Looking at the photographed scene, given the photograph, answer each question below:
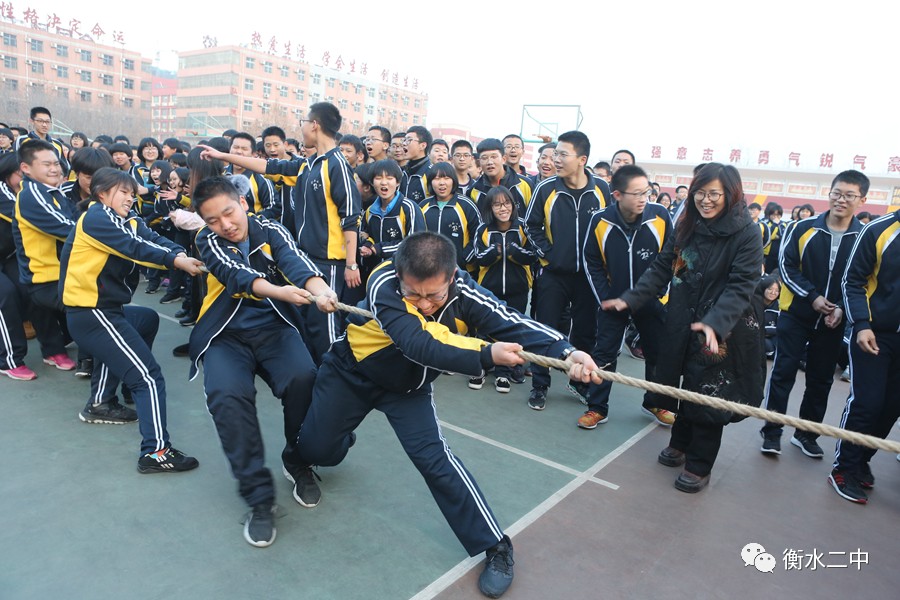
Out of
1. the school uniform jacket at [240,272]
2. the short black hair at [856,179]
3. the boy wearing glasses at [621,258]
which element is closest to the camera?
the school uniform jacket at [240,272]

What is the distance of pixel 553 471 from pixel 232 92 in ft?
184

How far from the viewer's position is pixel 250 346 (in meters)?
2.71

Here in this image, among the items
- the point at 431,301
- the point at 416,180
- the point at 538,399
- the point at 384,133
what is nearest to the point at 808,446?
the point at 538,399

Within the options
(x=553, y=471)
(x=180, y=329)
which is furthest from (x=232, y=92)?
(x=553, y=471)

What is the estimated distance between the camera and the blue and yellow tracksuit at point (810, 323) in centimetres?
357

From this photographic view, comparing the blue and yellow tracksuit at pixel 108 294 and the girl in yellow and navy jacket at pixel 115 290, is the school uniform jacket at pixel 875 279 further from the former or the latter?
the blue and yellow tracksuit at pixel 108 294

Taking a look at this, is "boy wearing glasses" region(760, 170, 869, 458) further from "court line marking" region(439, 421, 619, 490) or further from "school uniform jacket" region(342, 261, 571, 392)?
"school uniform jacket" region(342, 261, 571, 392)

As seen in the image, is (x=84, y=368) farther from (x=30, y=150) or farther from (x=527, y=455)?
(x=527, y=455)

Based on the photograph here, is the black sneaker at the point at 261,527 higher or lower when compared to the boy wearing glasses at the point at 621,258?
lower

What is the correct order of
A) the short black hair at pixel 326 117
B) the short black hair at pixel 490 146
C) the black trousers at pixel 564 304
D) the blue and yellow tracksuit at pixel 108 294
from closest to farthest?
1. the blue and yellow tracksuit at pixel 108 294
2. the short black hair at pixel 326 117
3. the black trousers at pixel 564 304
4. the short black hair at pixel 490 146

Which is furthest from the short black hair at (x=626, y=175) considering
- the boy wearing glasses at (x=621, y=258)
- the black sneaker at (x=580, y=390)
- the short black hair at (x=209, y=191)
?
the short black hair at (x=209, y=191)

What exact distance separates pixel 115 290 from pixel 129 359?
1.38 ft

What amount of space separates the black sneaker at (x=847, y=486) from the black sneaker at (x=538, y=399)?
5.70ft

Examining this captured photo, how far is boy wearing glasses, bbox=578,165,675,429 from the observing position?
12.1 ft
